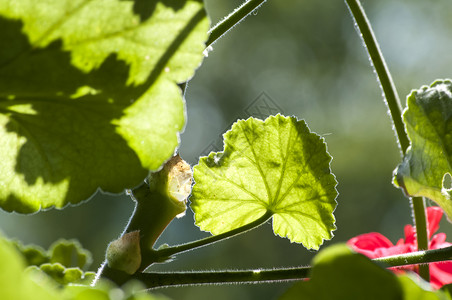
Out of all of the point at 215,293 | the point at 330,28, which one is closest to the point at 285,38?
the point at 330,28

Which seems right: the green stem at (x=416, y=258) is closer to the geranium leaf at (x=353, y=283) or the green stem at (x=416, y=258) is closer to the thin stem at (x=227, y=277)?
the thin stem at (x=227, y=277)

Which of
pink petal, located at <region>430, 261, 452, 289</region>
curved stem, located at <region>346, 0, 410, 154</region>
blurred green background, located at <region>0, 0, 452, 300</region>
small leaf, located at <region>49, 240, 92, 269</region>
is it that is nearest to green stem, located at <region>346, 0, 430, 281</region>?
curved stem, located at <region>346, 0, 410, 154</region>

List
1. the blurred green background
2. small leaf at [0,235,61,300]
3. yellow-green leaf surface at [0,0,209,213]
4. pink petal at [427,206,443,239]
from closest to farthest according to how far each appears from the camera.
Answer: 1. small leaf at [0,235,61,300]
2. yellow-green leaf surface at [0,0,209,213]
3. pink petal at [427,206,443,239]
4. the blurred green background

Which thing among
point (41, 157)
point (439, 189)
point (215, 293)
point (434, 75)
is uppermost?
point (41, 157)

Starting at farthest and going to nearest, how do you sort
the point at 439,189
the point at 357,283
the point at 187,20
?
the point at 439,189
the point at 187,20
the point at 357,283

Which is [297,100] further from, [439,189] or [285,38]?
[439,189]

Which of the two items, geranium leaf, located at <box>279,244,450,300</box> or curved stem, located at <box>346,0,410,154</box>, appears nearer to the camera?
geranium leaf, located at <box>279,244,450,300</box>

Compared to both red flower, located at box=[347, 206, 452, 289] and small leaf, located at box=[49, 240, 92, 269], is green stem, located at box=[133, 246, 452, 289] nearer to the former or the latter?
red flower, located at box=[347, 206, 452, 289]
